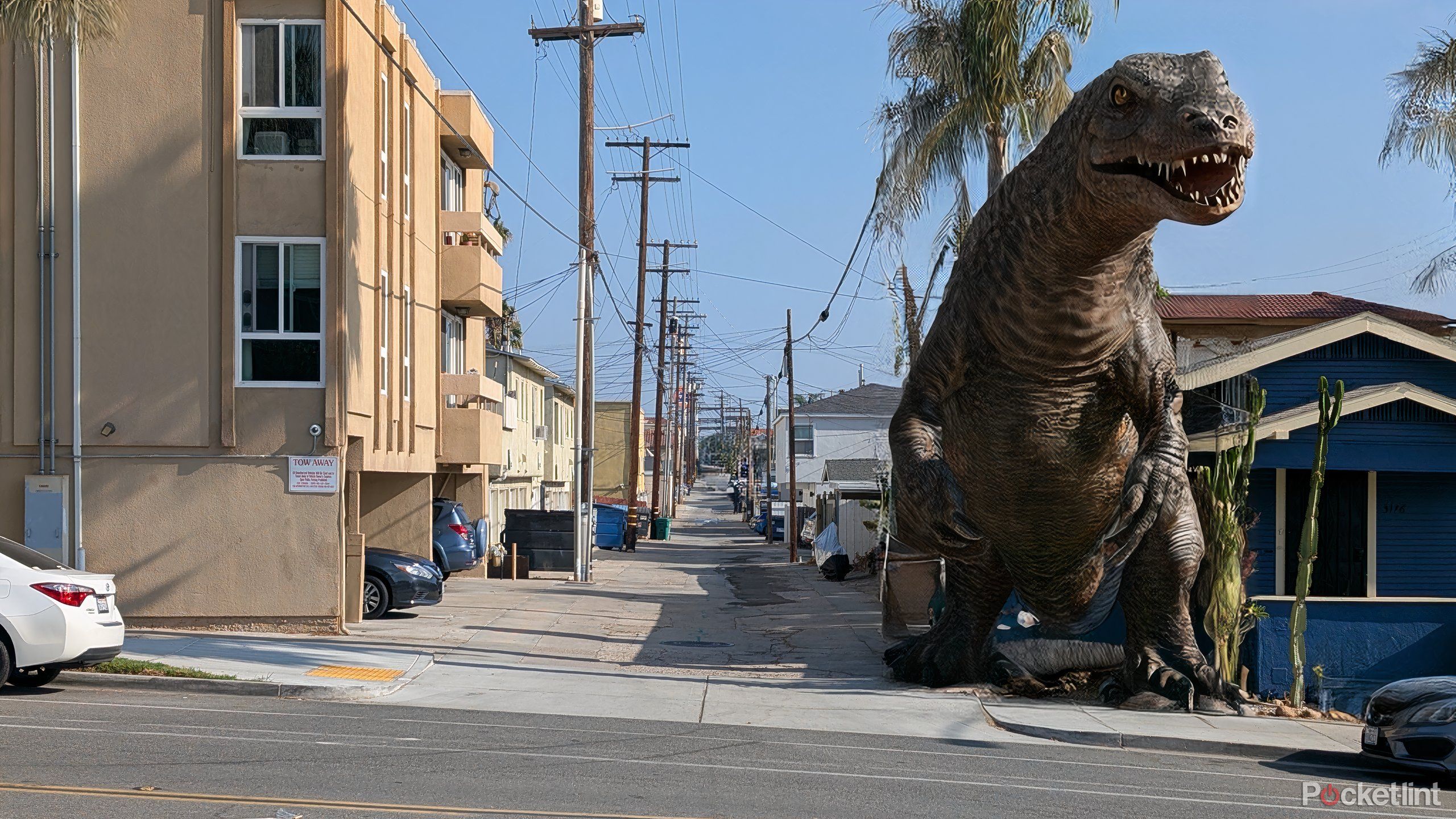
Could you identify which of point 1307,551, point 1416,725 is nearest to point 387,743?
point 1416,725

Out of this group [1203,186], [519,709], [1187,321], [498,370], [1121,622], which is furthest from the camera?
[498,370]

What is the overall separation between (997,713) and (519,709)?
4.34m

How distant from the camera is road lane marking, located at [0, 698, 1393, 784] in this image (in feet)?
32.4

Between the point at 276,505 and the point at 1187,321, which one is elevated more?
the point at 1187,321

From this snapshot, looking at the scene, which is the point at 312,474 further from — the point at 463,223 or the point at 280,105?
the point at 463,223

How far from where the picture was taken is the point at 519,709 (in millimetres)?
11773

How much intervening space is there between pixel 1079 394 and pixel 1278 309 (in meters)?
18.3

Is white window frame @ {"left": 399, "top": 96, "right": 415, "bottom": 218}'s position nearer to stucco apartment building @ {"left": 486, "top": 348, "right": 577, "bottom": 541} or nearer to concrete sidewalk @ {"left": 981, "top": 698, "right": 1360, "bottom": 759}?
stucco apartment building @ {"left": 486, "top": 348, "right": 577, "bottom": 541}

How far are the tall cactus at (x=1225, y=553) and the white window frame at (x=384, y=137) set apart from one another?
11708 millimetres

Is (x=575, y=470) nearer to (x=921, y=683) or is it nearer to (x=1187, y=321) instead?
(x=1187, y=321)

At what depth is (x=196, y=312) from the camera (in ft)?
53.4

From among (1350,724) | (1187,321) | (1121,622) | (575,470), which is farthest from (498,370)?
(1350,724)

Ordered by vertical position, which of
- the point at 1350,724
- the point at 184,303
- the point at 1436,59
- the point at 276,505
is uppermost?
the point at 1436,59

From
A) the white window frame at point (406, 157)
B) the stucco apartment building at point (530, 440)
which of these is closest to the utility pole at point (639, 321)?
the stucco apartment building at point (530, 440)
